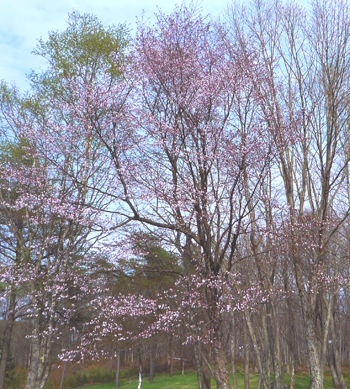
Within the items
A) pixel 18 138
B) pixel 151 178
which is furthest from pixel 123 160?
pixel 18 138

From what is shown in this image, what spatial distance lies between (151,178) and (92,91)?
3.01 m

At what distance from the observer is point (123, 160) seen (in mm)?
10344

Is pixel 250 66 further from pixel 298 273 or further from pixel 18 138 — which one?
pixel 18 138

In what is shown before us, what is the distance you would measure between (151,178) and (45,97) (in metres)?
7.65

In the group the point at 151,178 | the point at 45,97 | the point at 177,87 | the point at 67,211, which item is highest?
the point at 45,97

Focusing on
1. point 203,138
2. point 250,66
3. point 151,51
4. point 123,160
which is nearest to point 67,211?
point 123,160

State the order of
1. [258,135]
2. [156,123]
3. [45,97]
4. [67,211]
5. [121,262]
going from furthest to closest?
[45,97] < [121,262] < [67,211] < [156,123] < [258,135]

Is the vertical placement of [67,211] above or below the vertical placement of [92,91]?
below

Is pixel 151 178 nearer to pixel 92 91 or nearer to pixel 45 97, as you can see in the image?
pixel 92 91

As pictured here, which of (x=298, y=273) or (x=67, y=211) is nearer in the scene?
(x=67, y=211)

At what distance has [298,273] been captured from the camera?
37.4 feet

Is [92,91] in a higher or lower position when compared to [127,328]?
higher

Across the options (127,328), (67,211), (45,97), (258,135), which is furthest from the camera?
(127,328)

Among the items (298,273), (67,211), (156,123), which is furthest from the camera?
Answer: (298,273)
